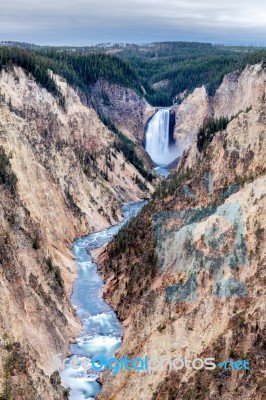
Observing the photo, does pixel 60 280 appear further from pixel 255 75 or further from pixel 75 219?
pixel 255 75

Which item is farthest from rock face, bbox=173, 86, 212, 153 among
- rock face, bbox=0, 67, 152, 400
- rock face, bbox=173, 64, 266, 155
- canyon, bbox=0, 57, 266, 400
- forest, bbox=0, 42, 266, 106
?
canyon, bbox=0, 57, 266, 400

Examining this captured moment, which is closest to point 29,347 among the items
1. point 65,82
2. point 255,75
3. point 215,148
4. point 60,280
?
point 60,280

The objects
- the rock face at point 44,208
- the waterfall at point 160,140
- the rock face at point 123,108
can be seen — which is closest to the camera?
the rock face at point 44,208

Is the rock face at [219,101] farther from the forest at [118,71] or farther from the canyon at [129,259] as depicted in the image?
the canyon at [129,259]

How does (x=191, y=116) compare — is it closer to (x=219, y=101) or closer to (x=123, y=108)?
(x=219, y=101)

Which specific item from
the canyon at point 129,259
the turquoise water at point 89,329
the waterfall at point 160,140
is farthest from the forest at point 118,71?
the turquoise water at point 89,329

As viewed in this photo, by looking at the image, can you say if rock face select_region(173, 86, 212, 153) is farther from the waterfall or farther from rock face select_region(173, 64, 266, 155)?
the waterfall

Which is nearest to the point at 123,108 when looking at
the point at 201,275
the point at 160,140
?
the point at 160,140
